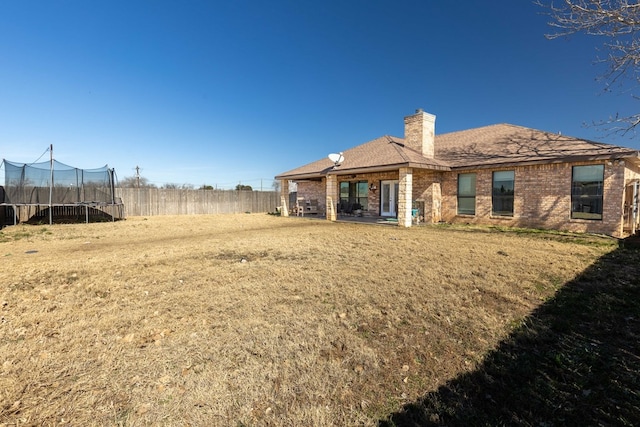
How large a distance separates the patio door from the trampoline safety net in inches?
582

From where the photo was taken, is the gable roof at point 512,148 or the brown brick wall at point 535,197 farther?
the gable roof at point 512,148

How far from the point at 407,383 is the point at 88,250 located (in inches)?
323

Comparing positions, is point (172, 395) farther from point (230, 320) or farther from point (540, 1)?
point (540, 1)

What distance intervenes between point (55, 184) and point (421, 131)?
59.0 ft

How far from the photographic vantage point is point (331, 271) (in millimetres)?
5328

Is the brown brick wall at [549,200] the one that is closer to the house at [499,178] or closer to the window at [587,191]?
the house at [499,178]

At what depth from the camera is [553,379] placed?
238 centimetres

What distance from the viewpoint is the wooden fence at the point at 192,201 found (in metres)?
19.6

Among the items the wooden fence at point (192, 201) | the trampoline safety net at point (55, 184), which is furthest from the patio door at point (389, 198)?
the trampoline safety net at point (55, 184)

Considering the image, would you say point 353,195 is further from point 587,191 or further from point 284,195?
point 587,191

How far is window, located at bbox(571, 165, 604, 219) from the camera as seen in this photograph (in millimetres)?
9797

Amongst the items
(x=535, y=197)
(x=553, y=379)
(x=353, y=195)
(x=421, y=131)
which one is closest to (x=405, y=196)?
(x=421, y=131)

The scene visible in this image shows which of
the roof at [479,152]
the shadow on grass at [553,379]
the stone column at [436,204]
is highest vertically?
the roof at [479,152]

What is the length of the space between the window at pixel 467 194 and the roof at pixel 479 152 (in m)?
0.62
